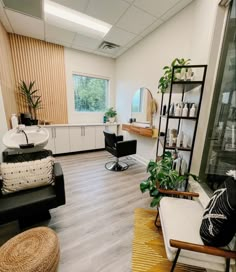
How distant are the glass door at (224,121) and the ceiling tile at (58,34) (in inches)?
119

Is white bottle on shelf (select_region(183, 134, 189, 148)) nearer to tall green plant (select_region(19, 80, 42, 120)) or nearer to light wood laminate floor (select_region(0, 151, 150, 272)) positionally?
light wood laminate floor (select_region(0, 151, 150, 272))

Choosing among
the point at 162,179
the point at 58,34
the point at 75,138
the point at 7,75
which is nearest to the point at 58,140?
the point at 75,138

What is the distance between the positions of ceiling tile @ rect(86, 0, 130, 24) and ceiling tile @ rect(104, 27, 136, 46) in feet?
1.19

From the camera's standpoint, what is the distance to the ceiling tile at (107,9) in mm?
2139

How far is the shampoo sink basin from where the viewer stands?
196cm

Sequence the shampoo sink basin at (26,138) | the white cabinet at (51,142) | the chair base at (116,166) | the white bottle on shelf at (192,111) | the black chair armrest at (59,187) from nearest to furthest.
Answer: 1. the black chair armrest at (59,187)
2. the white bottle on shelf at (192,111)
3. the shampoo sink basin at (26,138)
4. the chair base at (116,166)
5. the white cabinet at (51,142)

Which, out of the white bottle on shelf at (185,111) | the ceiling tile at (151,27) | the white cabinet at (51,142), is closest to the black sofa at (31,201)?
the white bottle on shelf at (185,111)

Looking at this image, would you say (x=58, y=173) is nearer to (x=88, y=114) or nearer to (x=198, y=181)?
(x=198, y=181)

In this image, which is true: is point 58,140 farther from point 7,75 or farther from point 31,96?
point 7,75

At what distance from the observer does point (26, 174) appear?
1.59 metres

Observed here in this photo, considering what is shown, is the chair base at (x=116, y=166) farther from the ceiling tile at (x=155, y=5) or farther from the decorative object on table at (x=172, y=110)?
the ceiling tile at (x=155, y=5)

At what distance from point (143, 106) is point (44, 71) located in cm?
276

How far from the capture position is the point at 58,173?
5.07ft

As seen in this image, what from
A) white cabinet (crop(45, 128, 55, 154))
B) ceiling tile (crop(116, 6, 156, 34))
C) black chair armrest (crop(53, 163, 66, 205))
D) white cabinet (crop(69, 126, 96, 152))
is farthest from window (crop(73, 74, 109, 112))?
black chair armrest (crop(53, 163, 66, 205))
